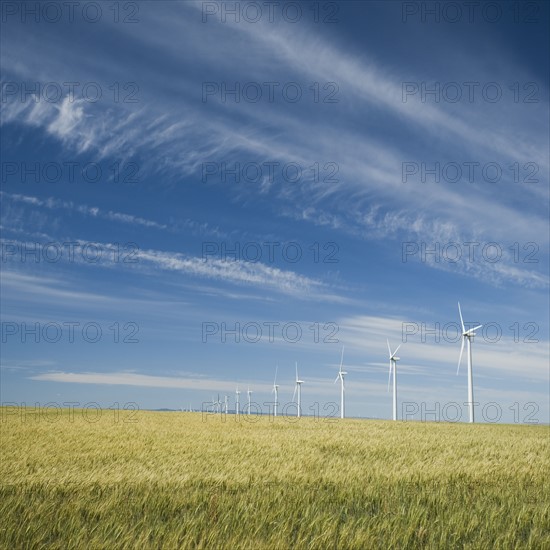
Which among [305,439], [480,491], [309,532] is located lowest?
[305,439]

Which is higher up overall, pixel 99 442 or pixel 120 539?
pixel 120 539

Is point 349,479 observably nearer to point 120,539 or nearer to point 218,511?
point 218,511

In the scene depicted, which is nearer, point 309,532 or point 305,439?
point 309,532

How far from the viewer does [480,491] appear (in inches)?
434

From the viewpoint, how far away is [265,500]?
9.15 meters

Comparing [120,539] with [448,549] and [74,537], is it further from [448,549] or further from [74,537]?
[448,549]

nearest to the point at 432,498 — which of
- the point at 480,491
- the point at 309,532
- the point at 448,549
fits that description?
the point at 480,491

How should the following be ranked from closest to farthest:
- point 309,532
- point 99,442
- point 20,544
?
point 20,544 < point 309,532 < point 99,442

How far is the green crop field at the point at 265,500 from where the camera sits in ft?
22.9

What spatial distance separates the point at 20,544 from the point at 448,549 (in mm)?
5756

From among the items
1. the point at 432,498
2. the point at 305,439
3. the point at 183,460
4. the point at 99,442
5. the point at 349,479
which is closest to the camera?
the point at 432,498

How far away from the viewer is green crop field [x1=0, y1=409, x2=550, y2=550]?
22.9ft

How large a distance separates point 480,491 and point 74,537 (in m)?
8.53

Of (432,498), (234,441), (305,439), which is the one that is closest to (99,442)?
(234,441)
